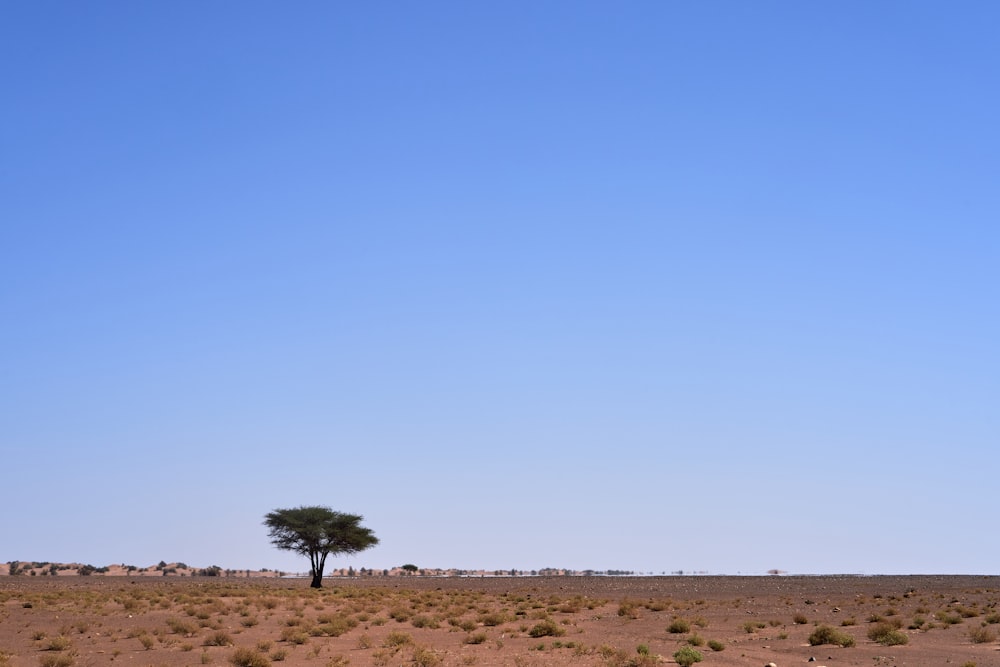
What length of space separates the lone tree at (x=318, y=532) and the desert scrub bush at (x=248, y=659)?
6346 cm

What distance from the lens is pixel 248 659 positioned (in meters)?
28.1

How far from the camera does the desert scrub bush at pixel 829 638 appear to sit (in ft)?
101

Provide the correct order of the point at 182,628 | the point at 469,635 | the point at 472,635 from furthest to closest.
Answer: the point at 182,628, the point at 469,635, the point at 472,635

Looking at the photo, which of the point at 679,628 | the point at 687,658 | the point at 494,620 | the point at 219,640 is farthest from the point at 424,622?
the point at 687,658

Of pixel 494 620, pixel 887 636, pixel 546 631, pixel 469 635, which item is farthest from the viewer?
pixel 494 620

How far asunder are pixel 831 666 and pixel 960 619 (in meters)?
17.1

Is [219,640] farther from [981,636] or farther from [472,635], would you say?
[981,636]

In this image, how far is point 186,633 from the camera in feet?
118

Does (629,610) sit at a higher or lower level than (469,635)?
higher

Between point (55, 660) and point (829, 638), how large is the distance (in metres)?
24.6

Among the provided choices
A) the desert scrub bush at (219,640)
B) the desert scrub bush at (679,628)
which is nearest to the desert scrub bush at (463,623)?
the desert scrub bush at (679,628)

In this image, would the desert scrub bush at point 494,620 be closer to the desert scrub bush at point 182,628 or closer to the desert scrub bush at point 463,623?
the desert scrub bush at point 463,623

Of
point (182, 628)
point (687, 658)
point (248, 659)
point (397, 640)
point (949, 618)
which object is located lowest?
point (248, 659)

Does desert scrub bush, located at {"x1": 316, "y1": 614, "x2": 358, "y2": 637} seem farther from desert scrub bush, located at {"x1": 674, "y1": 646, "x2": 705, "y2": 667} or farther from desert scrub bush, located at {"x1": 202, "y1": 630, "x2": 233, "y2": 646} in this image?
desert scrub bush, located at {"x1": 674, "y1": 646, "x2": 705, "y2": 667}
